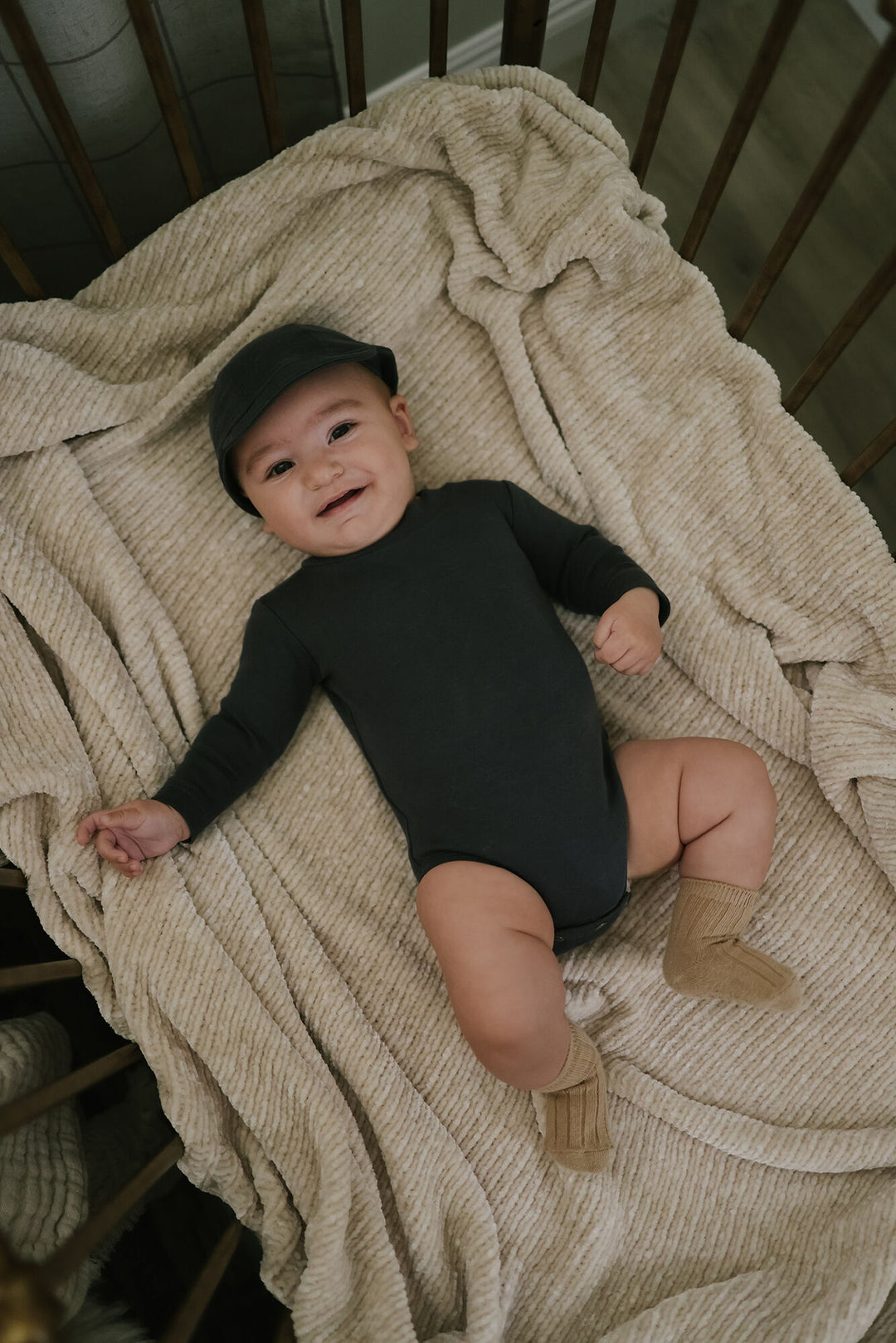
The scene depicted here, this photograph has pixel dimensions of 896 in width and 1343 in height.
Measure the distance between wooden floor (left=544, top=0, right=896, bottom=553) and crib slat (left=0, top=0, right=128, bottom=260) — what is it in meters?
0.97

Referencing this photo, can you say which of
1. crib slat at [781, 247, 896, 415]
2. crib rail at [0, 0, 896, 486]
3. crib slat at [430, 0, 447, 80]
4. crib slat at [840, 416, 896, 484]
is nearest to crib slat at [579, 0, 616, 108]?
crib rail at [0, 0, 896, 486]

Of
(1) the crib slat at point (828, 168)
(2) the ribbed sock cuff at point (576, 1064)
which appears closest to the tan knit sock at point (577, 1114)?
(2) the ribbed sock cuff at point (576, 1064)

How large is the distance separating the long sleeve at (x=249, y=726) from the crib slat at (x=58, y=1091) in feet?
0.69

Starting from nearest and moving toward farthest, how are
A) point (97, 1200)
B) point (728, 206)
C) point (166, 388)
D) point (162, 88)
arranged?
point (97, 1200) → point (162, 88) → point (166, 388) → point (728, 206)

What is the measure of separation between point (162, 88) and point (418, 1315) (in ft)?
4.03

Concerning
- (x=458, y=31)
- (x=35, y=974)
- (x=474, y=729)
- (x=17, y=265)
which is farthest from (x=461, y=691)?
(x=458, y=31)

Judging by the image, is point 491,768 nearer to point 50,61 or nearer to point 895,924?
point 895,924

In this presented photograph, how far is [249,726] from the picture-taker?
0.97 metres

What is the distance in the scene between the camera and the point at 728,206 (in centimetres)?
161

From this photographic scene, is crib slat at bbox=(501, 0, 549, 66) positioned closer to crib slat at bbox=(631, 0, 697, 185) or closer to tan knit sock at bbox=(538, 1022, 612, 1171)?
crib slat at bbox=(631, 0, 697, 185)

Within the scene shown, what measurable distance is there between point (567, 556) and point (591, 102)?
57cm

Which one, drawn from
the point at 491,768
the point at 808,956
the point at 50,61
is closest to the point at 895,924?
the point at 808,956

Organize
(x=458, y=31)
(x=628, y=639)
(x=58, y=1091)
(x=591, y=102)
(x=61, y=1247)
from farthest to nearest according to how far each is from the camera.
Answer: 1. (x=458, y=31)
2. (x=591, y=102)
3. (x=628, y=639)
4. (x=58, y=1091)
5. (x=61, y=1247)

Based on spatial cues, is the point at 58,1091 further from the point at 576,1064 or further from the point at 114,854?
the point at 576,1064
